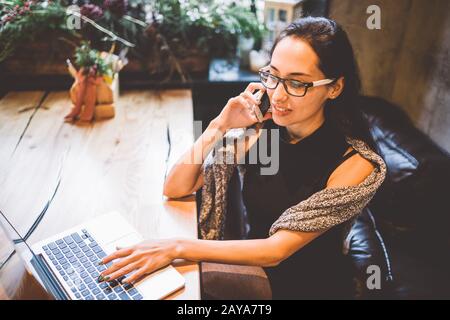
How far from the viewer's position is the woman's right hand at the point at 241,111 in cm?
146

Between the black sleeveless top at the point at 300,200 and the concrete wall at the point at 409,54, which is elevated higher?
the concrete wall at the point at 409,54

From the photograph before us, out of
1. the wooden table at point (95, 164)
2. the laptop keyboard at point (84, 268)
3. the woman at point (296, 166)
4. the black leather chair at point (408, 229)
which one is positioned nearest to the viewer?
the laptop keyboard at point (84, 268)

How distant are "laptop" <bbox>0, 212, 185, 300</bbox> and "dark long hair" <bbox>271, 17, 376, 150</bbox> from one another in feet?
2.44

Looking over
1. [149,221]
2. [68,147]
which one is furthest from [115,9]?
[149,221]

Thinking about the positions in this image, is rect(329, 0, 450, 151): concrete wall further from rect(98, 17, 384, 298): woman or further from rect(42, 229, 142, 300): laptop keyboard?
rect(42, 229, 142, 300): laptop keyboard

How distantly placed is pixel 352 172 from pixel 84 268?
82 cm

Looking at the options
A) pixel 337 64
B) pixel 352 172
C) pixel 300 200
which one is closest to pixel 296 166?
pixel 300 200

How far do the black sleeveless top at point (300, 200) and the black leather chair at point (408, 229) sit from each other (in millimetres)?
98

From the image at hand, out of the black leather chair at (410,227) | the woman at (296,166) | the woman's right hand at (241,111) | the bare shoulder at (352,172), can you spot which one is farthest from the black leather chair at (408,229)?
the woman's right hand at (241,111)

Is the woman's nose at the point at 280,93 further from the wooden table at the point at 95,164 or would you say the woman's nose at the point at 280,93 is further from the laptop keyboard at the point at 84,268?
the laptop keyboard at the point at 84,268

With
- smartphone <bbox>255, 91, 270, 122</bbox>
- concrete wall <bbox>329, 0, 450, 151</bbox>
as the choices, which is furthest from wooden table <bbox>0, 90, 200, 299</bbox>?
concrete wall <bbox>329, 0, 450, 151</bbox>
